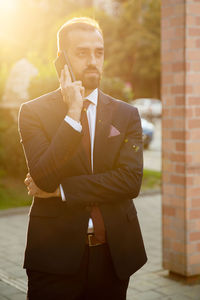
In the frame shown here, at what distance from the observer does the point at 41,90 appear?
11539 millimetres

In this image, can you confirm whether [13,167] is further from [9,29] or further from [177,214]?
[9,29]

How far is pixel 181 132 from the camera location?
5.12m

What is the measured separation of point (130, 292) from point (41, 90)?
7266 mm

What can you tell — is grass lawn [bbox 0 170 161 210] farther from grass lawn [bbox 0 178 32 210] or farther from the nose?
the nose

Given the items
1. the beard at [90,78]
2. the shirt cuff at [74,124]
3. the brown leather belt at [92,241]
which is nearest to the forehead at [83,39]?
the beard at [90,78]

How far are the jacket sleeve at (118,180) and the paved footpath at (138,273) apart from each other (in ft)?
7.96

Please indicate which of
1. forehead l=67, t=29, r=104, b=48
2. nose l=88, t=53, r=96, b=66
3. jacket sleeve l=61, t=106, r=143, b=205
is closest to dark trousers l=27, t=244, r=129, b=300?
jacket sleeve l=61, t=106, r=143, b=205

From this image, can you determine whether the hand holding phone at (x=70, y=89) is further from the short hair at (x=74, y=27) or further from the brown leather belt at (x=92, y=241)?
the brown leather belt at (x=92, y=241)

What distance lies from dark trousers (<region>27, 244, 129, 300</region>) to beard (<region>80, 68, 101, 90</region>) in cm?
88

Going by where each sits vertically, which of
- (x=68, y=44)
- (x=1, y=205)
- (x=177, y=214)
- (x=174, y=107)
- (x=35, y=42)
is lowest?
(x=1, y=205)

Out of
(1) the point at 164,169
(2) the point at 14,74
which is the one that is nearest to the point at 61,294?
(1) the point at 164,169

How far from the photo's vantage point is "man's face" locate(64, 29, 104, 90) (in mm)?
2641

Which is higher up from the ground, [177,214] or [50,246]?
[50,246]

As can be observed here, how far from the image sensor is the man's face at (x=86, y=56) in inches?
104
